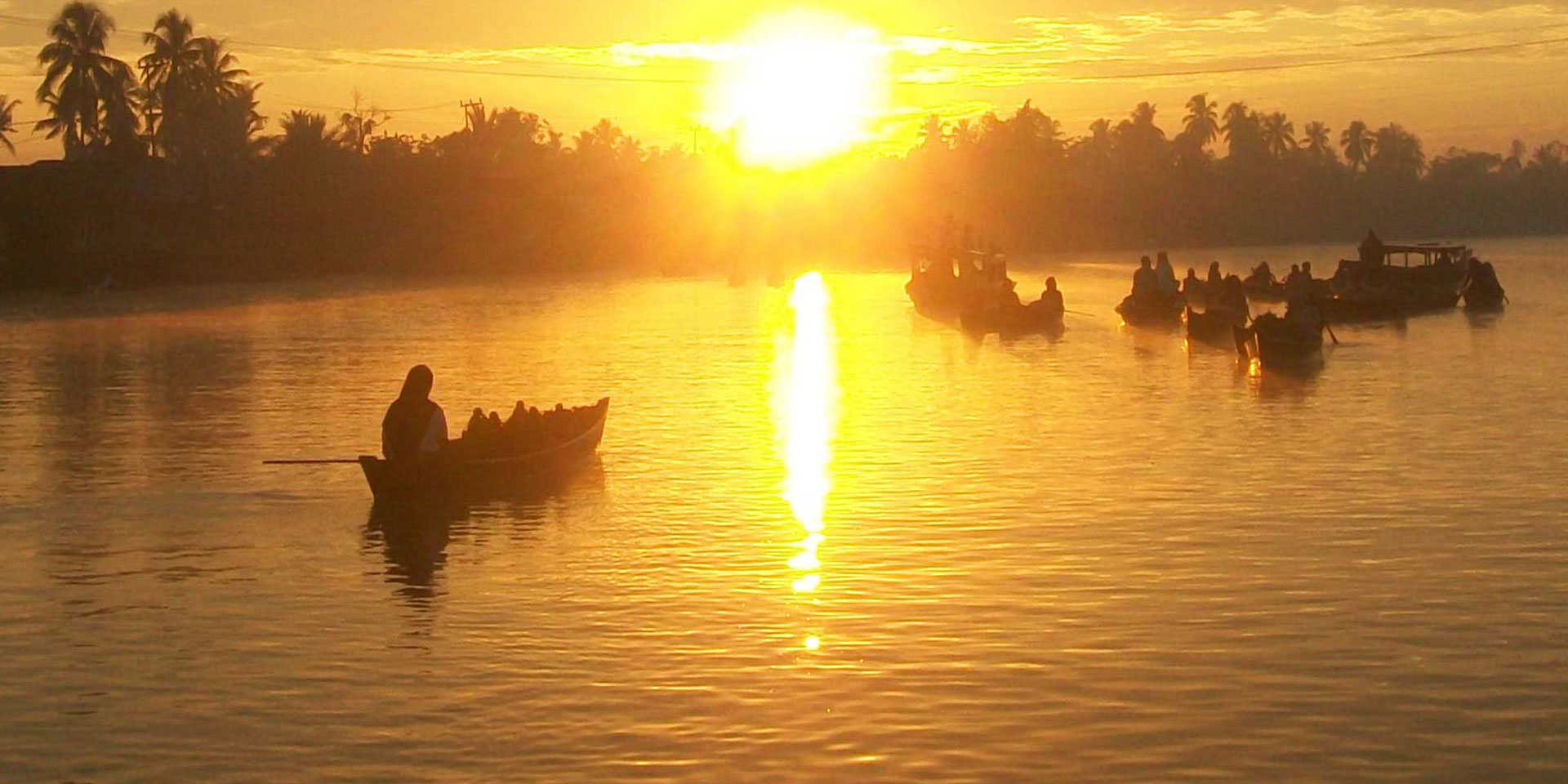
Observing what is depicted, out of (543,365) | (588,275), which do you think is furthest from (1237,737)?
(588,275)

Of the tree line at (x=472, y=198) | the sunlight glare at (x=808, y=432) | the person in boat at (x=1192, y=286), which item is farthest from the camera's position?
the tree line at (x=472, y=198)

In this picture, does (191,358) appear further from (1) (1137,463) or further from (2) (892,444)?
(1) (1137,463)

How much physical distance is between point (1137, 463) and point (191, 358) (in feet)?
98.0

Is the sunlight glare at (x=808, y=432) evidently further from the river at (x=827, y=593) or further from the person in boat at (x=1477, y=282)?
the person in boat at (x=1477, y=282)

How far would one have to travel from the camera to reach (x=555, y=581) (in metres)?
16.5

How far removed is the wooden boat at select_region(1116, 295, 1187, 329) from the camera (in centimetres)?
5222

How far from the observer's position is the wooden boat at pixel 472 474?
20156 millimetres

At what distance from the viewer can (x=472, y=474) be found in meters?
20.7

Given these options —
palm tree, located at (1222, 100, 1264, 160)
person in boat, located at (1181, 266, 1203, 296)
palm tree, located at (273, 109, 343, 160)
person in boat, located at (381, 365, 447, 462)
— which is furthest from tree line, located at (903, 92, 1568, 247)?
person in boat, located at (381, 365, 447, 462)

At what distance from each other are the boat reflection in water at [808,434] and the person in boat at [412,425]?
410 cm

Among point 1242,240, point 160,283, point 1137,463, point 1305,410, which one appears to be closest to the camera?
point 1137,463

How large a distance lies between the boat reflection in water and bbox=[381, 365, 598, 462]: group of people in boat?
295 centimetres

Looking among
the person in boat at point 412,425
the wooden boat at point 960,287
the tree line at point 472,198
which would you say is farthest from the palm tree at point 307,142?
the person in boat at point 412,425

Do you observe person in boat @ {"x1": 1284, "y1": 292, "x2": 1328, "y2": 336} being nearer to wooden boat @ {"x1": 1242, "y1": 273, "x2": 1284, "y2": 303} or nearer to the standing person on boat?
the standing person on boat
